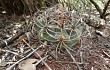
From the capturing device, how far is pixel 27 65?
1.46m

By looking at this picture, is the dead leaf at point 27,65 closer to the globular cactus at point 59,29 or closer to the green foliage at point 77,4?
the globular cactus at point 59,29

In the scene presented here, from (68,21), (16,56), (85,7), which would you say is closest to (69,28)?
(68,21)

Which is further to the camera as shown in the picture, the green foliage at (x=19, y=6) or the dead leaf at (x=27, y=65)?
the green foliage at (x=19, y=6)

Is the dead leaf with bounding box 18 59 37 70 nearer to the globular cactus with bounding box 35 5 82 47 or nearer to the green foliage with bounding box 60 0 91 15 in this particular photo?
the globular cactus with bounding box 35 5 82 47

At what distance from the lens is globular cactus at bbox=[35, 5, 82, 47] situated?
1.62m

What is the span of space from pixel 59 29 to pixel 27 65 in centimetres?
37

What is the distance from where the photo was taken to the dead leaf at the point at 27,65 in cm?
144

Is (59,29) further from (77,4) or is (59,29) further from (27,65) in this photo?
(77,4)

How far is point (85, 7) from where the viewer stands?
7.86 feet

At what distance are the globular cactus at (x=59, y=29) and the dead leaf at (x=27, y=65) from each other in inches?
8.9

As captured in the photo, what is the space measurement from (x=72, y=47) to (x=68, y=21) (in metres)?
0.23

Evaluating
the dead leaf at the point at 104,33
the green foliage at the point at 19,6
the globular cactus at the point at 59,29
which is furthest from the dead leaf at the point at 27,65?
the dead leaf at the point at 104,33

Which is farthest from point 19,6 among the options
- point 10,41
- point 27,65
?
point 27,65

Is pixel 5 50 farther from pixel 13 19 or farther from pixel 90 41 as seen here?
pixel 90 41
